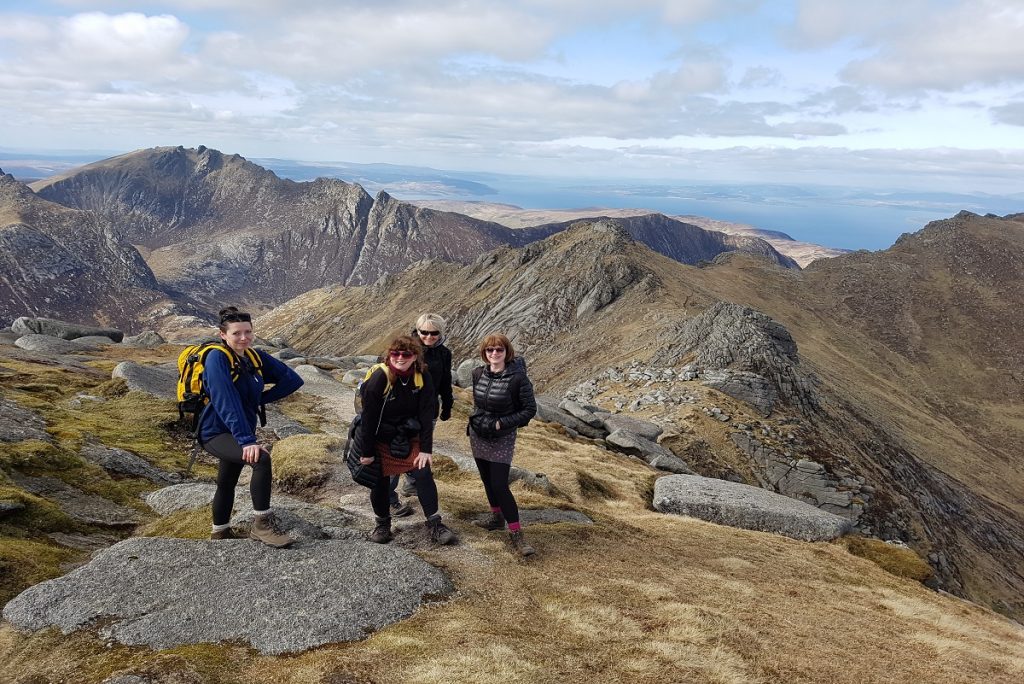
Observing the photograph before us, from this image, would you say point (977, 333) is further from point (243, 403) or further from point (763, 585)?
point (243, 403)

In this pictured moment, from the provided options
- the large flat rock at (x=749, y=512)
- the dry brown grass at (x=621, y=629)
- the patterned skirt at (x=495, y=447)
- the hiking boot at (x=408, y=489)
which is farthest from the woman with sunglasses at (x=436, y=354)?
the large flat rock at (x=749, y=512)

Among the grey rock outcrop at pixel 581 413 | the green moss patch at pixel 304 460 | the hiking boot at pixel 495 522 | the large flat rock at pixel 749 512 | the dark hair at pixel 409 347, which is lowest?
the grey rock outcrop at pixel 581 413

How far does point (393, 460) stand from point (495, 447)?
8.53ft

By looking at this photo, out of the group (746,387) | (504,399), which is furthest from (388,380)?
(746,387)

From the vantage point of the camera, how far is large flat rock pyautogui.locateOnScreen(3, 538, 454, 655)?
10.0 metres

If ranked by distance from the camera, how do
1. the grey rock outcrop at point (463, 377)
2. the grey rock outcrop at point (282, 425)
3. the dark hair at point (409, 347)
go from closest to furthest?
the dark hair at point (409, 347) → the grey rock outcrop at point (282, 425) → the grey rock outcrop at point (463, 377)

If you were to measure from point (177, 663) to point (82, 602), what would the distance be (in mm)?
3014

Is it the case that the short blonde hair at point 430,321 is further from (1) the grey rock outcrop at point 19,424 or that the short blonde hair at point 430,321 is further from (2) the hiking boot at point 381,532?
(1) the grey rock outcrop at point 19,424

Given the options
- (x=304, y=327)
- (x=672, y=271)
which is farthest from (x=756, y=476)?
(x=304, y=327)

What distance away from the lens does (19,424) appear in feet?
69.9

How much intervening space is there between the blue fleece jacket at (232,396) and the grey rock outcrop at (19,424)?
13090 mm

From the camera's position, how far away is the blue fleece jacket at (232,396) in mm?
11305

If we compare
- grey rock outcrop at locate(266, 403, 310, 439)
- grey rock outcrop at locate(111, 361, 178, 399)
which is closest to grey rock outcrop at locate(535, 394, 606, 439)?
grey rock outcrop at locate(266, 403, 310, 439)

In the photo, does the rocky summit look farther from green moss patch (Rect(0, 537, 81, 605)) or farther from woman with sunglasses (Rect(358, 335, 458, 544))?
woman with sunglasses (Rect(358, 335, 458, 544))
